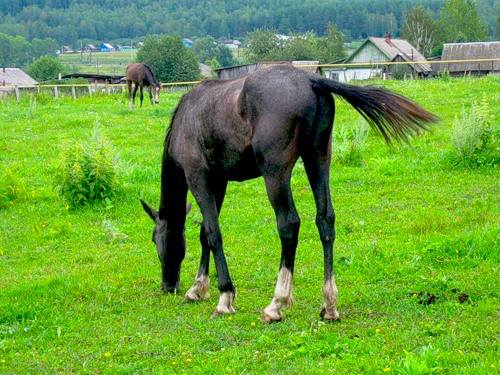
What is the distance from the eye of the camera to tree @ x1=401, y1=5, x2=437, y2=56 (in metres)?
106

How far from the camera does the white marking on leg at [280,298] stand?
709cm

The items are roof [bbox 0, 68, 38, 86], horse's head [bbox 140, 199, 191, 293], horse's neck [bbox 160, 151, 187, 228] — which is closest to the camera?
horse's neck [bbox 160, 151, 187, 228]

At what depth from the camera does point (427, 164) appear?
14703mm

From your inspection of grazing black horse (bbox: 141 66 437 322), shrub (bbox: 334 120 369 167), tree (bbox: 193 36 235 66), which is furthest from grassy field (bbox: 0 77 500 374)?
tree (bbox: 193 36 235 66)

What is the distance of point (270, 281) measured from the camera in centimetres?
884

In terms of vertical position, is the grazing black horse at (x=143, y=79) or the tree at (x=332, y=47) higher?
the grazing black horse at (x=143, y=79)

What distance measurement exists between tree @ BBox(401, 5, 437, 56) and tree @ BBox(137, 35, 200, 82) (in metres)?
33.5

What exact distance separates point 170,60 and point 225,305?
8424 centimetres

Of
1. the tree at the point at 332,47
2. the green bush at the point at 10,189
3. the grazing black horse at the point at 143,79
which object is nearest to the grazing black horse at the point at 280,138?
the green bush at the point at 10,189

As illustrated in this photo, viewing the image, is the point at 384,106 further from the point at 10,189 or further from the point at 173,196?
the point at 10,189

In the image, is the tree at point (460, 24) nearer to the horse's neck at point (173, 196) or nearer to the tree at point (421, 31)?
the tree at point (421, 31)

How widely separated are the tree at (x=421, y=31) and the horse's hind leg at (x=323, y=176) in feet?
333

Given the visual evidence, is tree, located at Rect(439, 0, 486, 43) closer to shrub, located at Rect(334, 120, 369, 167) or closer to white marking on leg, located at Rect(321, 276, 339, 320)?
shrub, located at Rect(334, 120, 369, 167)

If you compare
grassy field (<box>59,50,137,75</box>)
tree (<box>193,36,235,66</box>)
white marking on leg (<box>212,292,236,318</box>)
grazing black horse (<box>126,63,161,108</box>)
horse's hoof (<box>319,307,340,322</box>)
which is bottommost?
grassy field (<box>59,50,137,75</box>)
